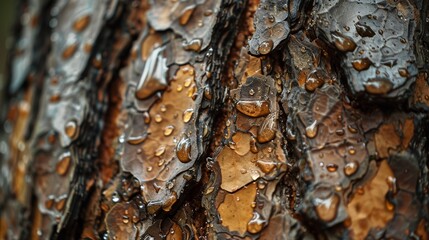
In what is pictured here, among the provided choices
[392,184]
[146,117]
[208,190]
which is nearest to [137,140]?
[146,117]

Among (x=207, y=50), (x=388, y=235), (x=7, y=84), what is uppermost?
A: (x=207, y=50)

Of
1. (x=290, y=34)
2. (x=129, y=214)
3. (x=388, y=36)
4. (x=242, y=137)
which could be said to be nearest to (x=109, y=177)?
(x=129, y=214)

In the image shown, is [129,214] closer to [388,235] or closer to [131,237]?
[131,237]

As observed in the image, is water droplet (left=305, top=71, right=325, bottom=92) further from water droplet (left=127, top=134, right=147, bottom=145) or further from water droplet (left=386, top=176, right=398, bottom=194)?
water droplet (left=127, top=134, right=147, bottom=145)

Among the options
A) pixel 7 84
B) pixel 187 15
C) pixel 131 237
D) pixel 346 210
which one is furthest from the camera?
pixel 7 84

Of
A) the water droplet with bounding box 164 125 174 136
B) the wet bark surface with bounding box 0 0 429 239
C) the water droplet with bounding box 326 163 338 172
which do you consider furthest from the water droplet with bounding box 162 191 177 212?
the water droplet with bounding box 326 163 338 172

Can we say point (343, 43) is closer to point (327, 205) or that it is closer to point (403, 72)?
point (403, 72)

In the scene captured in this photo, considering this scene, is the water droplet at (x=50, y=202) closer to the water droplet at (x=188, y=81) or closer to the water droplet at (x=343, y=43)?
the water droplet at (x=188, y=81)
